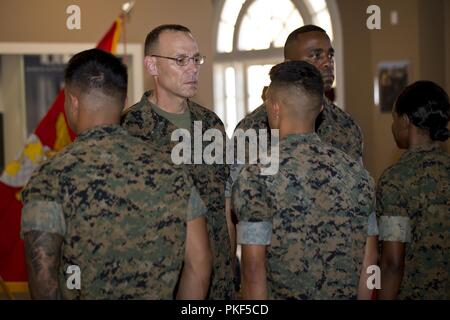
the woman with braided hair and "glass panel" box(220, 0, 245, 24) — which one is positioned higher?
"glass panel" box(220, 0, 245, 24)

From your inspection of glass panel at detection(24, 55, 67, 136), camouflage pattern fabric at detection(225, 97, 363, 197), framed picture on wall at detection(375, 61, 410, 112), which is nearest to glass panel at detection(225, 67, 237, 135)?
framed picture on wall at detection(375, 61, 410, 112)

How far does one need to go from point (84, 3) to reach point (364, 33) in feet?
9.42

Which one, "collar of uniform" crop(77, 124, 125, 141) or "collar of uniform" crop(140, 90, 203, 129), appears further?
"collar of uniform" crop(140, 90, 203, 129)

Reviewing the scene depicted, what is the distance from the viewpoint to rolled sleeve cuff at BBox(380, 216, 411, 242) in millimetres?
2701

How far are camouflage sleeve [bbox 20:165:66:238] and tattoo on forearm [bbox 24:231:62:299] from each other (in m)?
0.02

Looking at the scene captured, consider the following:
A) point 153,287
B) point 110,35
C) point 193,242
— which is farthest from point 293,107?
point 110,35

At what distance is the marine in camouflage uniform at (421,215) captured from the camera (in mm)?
2719

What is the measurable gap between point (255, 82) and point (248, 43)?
1.48ft

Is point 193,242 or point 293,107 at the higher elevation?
point 293,107

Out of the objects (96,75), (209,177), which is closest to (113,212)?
(96,75)

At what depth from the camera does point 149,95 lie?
307cm

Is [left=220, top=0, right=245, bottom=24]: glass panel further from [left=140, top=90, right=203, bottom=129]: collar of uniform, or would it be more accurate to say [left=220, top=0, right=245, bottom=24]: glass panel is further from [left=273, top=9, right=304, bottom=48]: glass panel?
[left=140, top=90, right=203, bottom=129]: collar of uniform

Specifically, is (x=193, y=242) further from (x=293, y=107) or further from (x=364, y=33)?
(x=364, y=33)

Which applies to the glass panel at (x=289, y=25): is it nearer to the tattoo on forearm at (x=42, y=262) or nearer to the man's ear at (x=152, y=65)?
the man's ear at (x=152, y=65)
